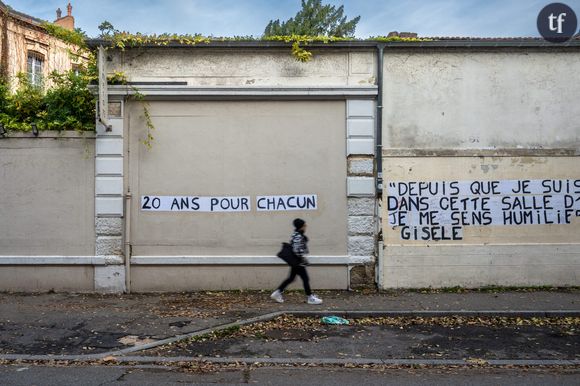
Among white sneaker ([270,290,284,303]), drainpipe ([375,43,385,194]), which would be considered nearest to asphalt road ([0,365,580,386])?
white sneaker ([270,290,284,303])

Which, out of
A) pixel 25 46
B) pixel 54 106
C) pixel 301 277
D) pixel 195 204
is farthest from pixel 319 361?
pixel 25 46

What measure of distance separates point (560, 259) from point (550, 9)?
17.7ft

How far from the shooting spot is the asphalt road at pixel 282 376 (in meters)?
5.70

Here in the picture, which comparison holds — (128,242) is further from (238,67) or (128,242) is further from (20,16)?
(20,16)

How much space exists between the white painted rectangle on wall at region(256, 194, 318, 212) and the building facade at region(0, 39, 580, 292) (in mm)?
31

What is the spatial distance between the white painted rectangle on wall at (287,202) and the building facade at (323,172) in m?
0.03

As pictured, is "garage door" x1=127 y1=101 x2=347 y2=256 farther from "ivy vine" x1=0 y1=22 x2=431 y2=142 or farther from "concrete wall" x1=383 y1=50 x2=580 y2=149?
"concrete wall" x1=383 y1=50 x2=580 y2=149

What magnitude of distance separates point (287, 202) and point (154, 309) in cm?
340

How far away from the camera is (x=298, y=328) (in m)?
8.00

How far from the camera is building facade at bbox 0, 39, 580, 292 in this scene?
10.3 meters

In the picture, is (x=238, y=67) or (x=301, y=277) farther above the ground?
(x=238, y=67)

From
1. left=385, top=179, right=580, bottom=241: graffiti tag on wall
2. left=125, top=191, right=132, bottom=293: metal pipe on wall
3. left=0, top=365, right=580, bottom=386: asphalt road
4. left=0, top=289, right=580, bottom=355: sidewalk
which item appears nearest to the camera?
left=0, top=365, right=580, bottom=386: asphalt road

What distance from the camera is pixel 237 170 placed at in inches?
414

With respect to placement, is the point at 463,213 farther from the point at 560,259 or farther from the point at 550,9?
the point at 550,9
